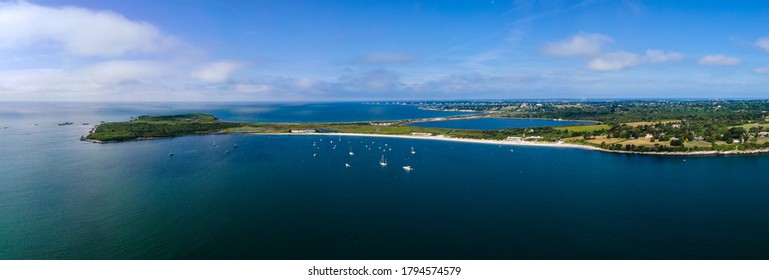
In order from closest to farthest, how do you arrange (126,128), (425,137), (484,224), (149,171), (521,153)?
1. (484,224)
2. (149,171)
3. (521,153)
4. (425,137)
5. (126,128)

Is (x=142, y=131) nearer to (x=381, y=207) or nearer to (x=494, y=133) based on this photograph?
(x=381, y=207)

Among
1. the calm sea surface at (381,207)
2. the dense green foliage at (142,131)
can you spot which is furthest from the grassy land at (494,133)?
the calm sea surface at (381,207)

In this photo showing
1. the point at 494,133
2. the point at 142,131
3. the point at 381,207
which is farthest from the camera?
the point at 142,131

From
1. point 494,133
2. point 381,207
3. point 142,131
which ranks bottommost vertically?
point 381,207

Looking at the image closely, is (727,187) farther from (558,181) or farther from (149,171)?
(149,171)

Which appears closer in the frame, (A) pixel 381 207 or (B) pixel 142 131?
(A) pixel 381 207

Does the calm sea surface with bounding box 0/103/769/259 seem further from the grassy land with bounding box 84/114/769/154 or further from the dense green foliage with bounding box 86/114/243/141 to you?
the dense green foliage with bounding box 86/114/243/141

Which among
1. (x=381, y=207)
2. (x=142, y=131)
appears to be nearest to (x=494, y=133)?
(x=381, y=207)

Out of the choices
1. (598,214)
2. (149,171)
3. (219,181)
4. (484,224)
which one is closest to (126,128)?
(149,171)

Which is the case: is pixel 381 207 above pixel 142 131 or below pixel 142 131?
below
